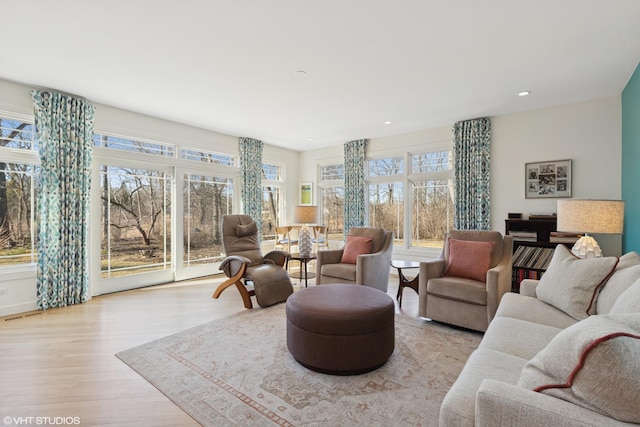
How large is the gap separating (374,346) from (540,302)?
134cm

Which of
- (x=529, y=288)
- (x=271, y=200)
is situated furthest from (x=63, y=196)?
(x=529, y=288)

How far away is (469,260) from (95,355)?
3553mm

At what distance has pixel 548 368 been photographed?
108 cm

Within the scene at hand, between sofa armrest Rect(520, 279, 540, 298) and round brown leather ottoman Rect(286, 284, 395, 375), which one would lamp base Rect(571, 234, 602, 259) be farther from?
round brown leather ottoman Rect(286, 284, 395, 375)

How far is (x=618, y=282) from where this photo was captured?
1882mm

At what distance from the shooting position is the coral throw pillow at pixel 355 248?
13.9ft

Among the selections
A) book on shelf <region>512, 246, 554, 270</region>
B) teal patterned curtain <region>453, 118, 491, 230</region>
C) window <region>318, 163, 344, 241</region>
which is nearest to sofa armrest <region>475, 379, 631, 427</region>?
book on shelf <region>512, 246, 554, 270</region>

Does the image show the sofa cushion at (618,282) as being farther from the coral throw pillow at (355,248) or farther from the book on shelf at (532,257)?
the coral throw pillow at (355,248)

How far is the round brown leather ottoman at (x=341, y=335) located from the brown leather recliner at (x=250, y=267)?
1.40m

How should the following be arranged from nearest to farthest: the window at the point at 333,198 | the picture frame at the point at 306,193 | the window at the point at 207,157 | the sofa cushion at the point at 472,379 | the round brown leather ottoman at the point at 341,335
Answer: the sofa cushion at the point at 472,379
the round brown leather ottoman at the point at 341,335
the window at the point at 207,157
the window at the point at 333,198
the picture frame at the point at 306,193

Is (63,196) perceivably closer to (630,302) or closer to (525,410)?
(525,410)

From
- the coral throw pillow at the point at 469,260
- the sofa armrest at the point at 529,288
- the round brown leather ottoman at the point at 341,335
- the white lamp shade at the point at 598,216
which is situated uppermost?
the white lamp shade at the point at 598,216

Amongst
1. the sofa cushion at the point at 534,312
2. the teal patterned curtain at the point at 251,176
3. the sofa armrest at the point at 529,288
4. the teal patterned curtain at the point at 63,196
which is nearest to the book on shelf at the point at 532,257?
the sofa armrest at the point at 529,288

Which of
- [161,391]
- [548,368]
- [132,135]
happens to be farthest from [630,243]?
[132,135]
